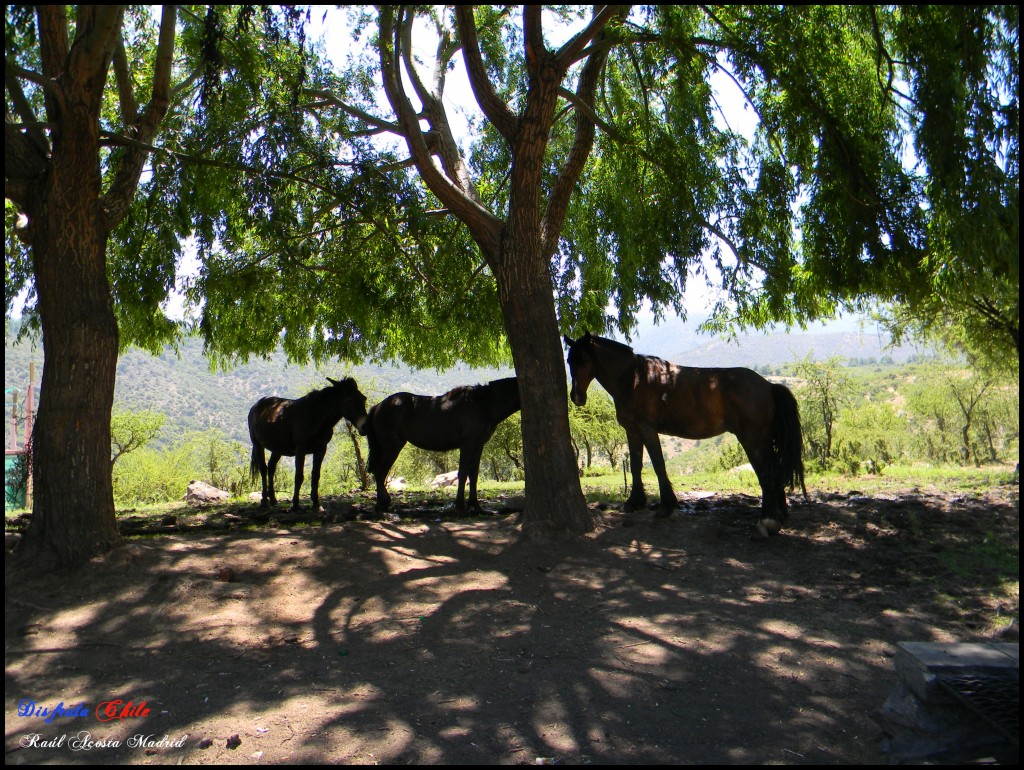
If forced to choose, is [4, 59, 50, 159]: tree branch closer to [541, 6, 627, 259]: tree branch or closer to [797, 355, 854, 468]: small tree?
[541, 6, 627, 259]: tree branch

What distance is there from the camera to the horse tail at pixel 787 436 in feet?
28.2

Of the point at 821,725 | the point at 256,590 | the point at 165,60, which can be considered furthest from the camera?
the point at 165,60

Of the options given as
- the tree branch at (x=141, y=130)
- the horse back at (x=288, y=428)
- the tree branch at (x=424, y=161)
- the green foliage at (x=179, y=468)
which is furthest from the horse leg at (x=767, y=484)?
the green foliage at (x=179, y=468)

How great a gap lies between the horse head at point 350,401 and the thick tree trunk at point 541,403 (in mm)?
3366

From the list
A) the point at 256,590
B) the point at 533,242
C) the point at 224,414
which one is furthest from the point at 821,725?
the point at 224,414

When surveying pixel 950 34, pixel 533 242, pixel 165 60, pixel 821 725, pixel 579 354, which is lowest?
pixel 821 725

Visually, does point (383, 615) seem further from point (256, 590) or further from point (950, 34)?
point (950, 34)

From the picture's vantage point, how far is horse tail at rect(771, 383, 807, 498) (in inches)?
339

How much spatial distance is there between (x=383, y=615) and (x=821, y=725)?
11.9 feet

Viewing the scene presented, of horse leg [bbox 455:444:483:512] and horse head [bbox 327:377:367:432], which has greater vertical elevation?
horse head [bbox 327:377:367:432]

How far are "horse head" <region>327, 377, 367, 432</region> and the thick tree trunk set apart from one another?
337 centimetres

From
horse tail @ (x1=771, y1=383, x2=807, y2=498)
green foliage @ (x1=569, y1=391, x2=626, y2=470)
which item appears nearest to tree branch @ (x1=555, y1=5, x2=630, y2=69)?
horse tail @ (x1=771, y1=383, x2=807, y2=498)

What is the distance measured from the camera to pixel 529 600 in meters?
6.43

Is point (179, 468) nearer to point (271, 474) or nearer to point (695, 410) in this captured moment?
point (271, 474)
